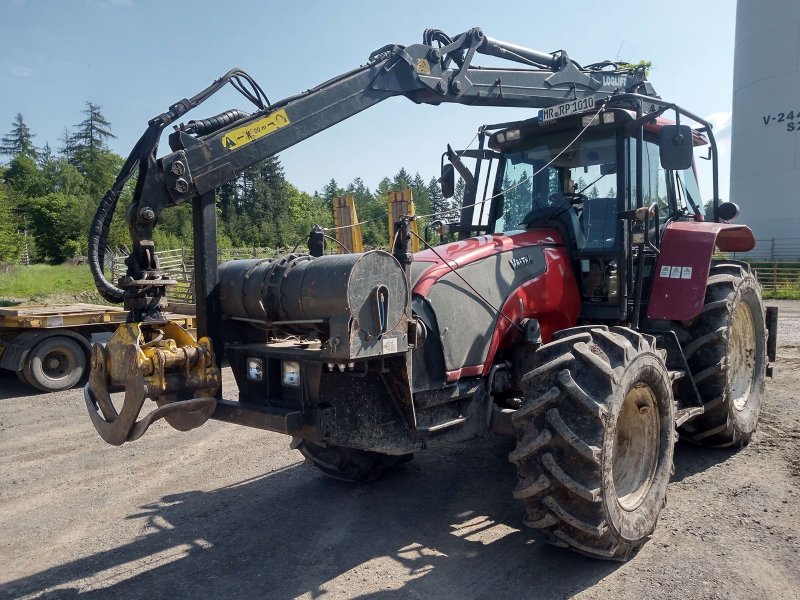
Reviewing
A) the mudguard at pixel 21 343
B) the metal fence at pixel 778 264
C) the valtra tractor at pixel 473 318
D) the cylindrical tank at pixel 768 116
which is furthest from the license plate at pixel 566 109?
the cylindrical tank at pixel 768 116

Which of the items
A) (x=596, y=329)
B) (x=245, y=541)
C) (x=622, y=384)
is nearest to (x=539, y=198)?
(x=596, y=329)

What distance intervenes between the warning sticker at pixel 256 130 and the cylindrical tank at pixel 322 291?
28.5 inches

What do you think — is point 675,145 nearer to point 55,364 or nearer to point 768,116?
point 55,364

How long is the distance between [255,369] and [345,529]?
4.44 ft

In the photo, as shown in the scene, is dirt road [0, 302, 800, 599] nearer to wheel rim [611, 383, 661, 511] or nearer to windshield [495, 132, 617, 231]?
wheel rim [611, 383, 661, 511]

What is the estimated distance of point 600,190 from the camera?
17.3 feet

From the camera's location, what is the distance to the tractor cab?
5016 millimetres

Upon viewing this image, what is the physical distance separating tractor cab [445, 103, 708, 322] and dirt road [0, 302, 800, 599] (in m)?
1.67

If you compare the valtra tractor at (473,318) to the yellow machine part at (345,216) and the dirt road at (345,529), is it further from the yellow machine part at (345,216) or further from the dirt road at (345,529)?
the yellow machine part at (345,216)

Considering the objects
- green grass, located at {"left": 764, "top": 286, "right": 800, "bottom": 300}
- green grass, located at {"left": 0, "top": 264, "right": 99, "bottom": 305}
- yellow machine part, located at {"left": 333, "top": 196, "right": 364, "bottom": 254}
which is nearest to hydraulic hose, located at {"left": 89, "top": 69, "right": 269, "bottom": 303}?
yellow machine part, located at {"left": 333, "top": 196, "right": 364, "bottom": 254}

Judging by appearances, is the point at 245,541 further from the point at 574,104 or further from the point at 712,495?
the point at 574,104

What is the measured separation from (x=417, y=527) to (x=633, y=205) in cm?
300

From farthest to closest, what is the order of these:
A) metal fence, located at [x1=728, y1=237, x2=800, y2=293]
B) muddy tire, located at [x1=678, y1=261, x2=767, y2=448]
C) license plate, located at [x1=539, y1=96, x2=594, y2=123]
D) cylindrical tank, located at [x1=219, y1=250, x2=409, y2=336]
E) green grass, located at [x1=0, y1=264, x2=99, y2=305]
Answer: metal fence, located at [x1=728, y1=237, x2=800, y2=293] → green grass, located at [x1=0, y1=264, x2=99, y2=305] → muddy tire, located at [x1=678, y1=261, x2=767, y2=448] → license plate, located at [x1=539, y1=96, x2=594, y2=123] → cylindrical tank, located at [x1=219, y1=250, x2=409, y2=336]

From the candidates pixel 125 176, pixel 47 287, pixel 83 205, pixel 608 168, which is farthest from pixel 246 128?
pixel 83 205
